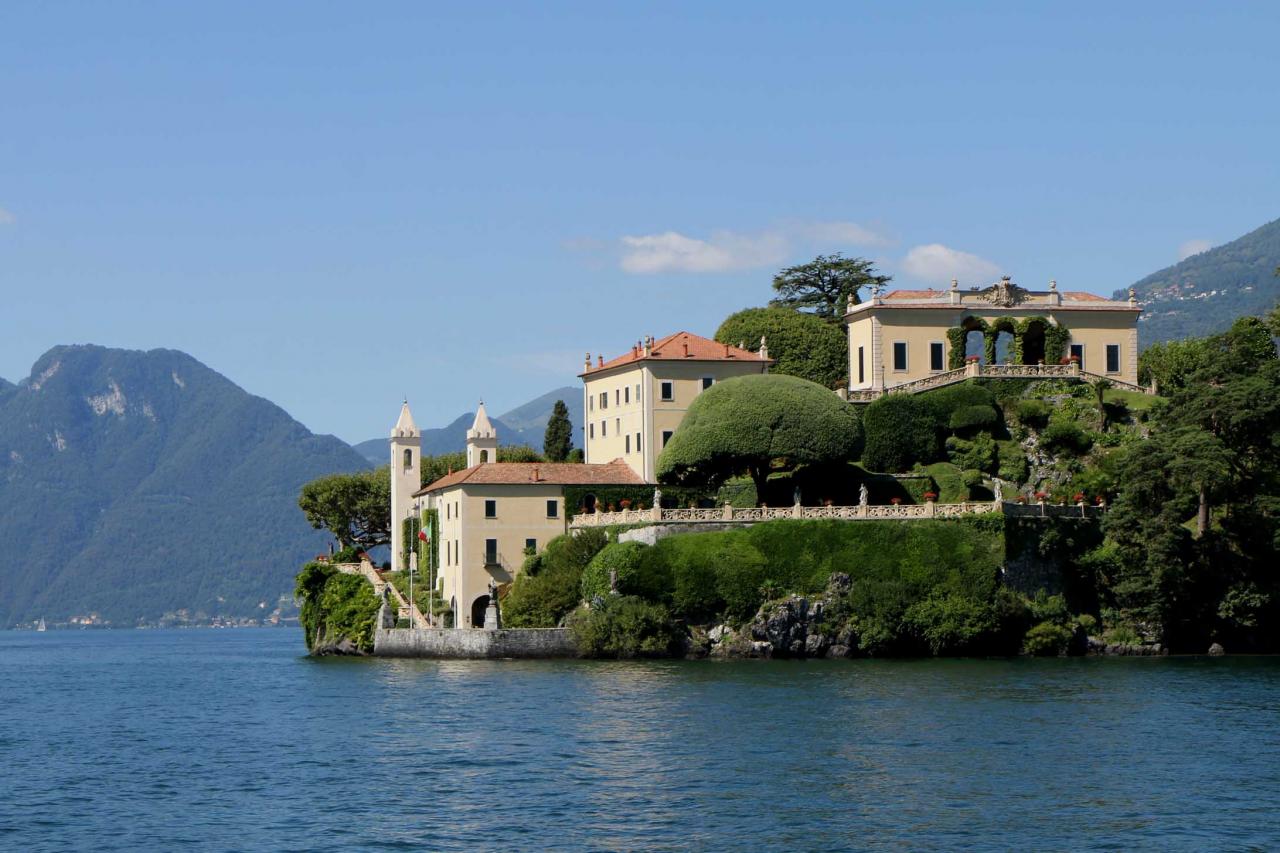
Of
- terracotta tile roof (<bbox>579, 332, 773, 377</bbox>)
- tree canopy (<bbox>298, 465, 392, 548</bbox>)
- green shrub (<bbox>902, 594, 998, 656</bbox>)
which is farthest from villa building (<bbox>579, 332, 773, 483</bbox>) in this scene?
tree canopy (<bbox>298, 465, 392, 548</bbox>)

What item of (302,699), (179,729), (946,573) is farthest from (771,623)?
(179,729)

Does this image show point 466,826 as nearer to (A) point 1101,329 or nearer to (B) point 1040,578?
(B) point 1040,578

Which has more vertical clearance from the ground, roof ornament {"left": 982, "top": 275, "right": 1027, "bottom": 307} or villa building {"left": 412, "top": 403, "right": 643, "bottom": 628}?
roof ornament {"left": 982, "top": 275, "right": 1027, "bottom": 307}

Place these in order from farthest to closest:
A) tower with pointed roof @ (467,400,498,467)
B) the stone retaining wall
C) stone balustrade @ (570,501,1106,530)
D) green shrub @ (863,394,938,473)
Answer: tower with pointed roof @ (467,400,498,467)
green shrub @ (863,394,938,473)
stone balustrade @ (570,501,1106,530)
the stone retaining wall

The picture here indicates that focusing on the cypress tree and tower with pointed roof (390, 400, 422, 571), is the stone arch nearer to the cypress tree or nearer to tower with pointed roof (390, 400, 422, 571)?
the cypress tree

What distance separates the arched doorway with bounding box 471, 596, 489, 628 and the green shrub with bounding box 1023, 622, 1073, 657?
2558 centimetres

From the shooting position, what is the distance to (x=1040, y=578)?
78.8 meters

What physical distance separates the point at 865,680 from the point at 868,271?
59906 millimetres

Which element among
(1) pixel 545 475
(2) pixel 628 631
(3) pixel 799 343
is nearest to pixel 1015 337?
(3) pixel 799 343

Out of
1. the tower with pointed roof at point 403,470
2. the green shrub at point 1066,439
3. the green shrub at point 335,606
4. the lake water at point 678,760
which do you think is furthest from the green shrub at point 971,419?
the tower with pointed roof at point 403,470

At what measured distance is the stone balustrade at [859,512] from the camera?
7875 cm

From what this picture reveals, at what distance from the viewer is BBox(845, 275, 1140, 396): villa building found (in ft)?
319

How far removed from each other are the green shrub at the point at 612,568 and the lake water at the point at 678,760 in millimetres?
4985

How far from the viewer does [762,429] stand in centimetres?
8312
